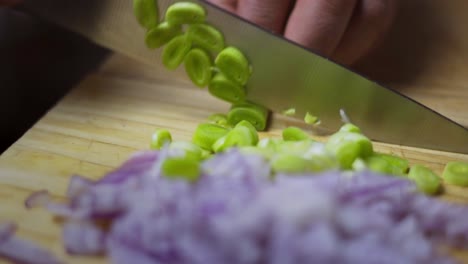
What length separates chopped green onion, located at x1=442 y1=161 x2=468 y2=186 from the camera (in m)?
1.01

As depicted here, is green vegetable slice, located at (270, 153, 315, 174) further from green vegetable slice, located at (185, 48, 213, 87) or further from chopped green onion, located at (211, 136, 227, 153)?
green vegetable slice, located at (185, 48, 213, 87)

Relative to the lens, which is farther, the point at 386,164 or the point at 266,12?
the point at 266,12

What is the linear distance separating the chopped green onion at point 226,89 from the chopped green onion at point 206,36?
0.20 ft

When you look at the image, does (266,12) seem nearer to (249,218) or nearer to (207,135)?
(207,135)

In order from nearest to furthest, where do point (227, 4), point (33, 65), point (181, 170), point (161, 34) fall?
point (181, 170), point (161, 34), point (227, 4), point (33, 65)

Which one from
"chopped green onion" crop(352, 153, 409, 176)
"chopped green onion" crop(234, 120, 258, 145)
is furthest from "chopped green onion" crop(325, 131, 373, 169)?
"chopped green onion" crop(234, 120, 258, 145)

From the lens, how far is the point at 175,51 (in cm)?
118

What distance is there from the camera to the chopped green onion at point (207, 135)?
3.48 ft

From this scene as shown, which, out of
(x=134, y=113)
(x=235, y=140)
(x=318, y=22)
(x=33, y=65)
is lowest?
(x=33, y=65)

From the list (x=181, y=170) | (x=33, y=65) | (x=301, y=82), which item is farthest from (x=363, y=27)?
(x=33, y=65)

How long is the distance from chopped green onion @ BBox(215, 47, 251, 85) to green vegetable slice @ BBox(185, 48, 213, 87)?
0.03 meters

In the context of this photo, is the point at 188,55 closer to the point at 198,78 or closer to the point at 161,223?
the point at 198,78

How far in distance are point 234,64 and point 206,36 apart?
75 mm

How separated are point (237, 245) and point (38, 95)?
0.96 metres
